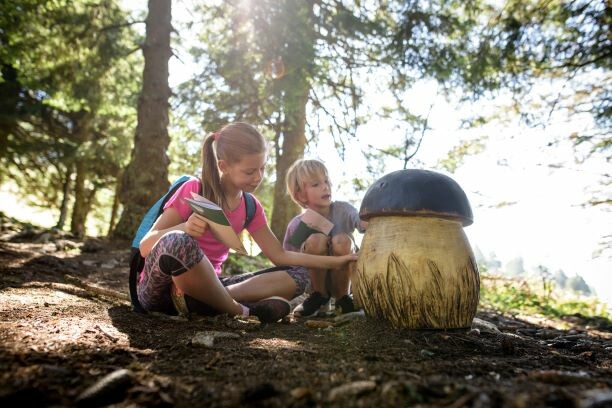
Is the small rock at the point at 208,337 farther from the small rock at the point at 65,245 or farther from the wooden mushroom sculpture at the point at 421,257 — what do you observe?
the small rock at the point at 65,245

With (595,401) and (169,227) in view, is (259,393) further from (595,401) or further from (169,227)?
(169,227)

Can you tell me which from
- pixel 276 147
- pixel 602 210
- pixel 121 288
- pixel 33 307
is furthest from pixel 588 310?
pixel 33 307

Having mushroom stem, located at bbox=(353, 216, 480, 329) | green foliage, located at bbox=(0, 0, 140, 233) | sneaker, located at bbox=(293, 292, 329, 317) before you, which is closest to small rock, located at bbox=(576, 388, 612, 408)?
mushroom stem, located at bbox=(353, 216, 480, 329)

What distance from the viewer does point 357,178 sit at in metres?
8.29

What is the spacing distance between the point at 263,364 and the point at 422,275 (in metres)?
1.11

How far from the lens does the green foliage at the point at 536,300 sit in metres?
6.35

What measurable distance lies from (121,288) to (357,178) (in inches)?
204

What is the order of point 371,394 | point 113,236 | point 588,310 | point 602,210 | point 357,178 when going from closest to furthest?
point 371,394 → point 602,210 → point 588,310 → point 113,236 → point 357,178

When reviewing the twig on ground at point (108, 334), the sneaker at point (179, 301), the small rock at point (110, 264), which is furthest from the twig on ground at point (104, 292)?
the small rock at point (110, 264)

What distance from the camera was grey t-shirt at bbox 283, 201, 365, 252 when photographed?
3.71 metres

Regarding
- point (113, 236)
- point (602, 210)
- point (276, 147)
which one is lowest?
point (113, 236)

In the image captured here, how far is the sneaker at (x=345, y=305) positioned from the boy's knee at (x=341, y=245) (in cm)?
40

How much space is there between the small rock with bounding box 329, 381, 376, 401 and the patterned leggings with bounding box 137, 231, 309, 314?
4.88 feet

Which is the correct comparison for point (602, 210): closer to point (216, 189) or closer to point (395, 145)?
point (395, 145)
